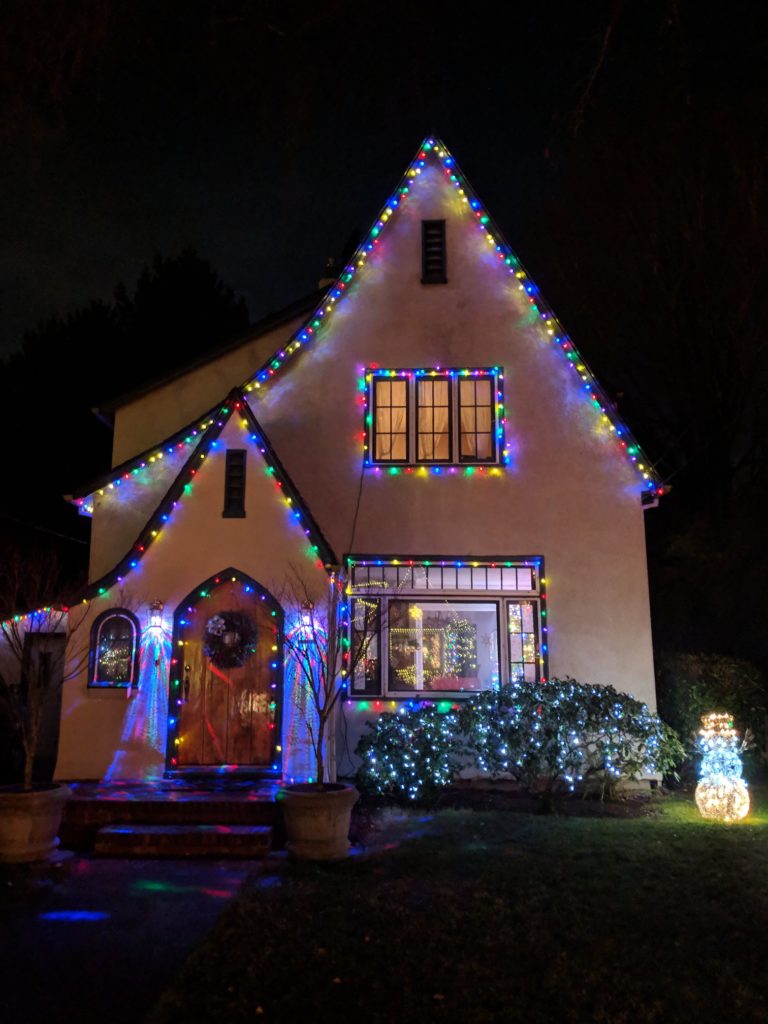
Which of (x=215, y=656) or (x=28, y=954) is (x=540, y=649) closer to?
(x=215, y=656)

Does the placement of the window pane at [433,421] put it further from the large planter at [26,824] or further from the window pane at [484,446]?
the large planter at [26,824]

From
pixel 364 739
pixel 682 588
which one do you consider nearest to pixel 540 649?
pixel 364 739

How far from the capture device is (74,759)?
964 centimetres

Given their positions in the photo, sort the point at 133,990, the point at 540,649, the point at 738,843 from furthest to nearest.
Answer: the point at 540,649 → the point at 738,843 → the point at 133,990

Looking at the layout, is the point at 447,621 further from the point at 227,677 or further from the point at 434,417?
the point at 227,677

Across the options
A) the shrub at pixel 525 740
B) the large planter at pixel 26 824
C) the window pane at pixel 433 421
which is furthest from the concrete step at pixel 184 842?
the window pane at pixel 433 421

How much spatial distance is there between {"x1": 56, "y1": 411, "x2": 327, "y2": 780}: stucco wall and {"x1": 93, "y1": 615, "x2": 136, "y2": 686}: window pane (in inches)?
5.6

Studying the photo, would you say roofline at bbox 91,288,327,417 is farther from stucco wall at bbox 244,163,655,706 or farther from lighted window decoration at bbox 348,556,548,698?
lighted window decoration at bbox 348,556,548,698

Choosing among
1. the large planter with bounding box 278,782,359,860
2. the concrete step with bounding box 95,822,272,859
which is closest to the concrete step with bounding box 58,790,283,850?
the concrete step with bounding box 95,822,272,859

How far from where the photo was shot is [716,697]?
1164 cm

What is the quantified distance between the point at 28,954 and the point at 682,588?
1491 cm

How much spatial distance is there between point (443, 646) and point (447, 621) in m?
0.36

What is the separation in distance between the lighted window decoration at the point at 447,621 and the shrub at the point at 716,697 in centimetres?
267

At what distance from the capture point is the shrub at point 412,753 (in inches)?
384
